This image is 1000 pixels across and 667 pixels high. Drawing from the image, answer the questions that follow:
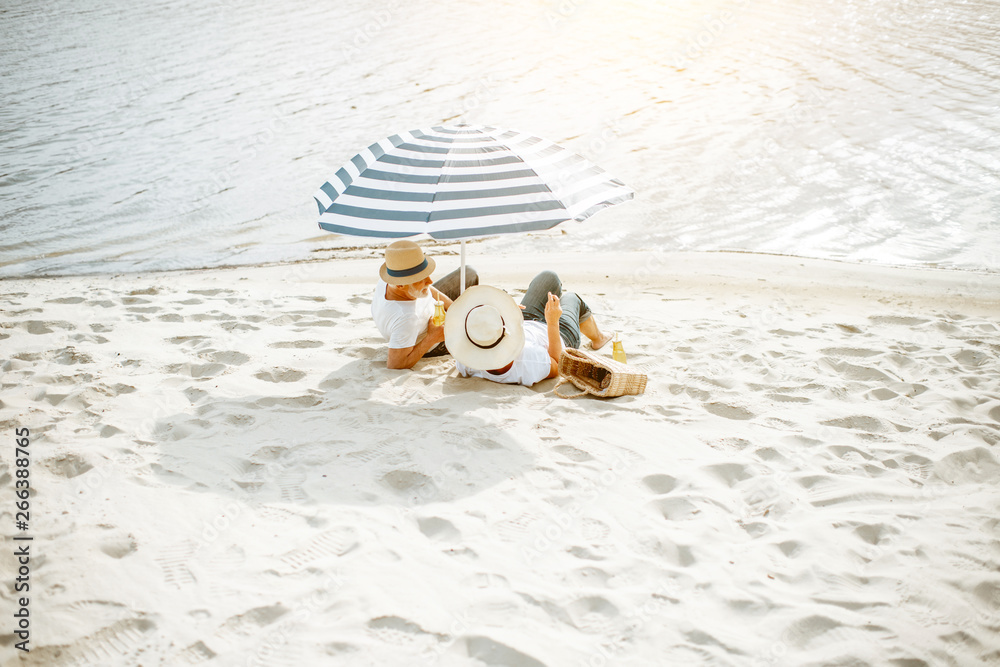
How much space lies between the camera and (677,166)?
9.46 meters

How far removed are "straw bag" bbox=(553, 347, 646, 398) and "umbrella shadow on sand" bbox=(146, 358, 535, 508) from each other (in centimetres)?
37

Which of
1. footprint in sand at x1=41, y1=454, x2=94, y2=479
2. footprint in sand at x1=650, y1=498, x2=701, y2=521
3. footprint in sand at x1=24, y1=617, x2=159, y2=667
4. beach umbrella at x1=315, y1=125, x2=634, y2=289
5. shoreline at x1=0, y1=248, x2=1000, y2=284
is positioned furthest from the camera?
shoreline at x1=0, y1=248, x2=1000, y2=284

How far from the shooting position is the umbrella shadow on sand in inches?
117

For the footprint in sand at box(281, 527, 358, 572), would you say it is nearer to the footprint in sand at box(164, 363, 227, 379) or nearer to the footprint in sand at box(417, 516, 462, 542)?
the footprint in sand at box(417, 516, 462, 542)

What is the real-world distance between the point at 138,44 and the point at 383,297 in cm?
1531

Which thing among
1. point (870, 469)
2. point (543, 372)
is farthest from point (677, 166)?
point (870, 469)

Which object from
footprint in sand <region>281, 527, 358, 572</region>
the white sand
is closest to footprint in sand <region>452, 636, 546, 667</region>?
the white sand

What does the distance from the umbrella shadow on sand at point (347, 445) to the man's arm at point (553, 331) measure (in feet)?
0.99

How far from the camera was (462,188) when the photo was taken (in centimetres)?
351

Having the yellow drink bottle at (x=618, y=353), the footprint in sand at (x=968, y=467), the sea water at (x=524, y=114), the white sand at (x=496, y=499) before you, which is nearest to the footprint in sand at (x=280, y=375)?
the white sand at (x=496, y=499)

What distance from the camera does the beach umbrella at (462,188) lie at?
134 inches

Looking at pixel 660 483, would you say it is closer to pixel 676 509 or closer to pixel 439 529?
pixel 676 509

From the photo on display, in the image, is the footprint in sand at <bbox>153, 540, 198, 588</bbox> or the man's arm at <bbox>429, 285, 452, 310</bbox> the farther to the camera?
the man's arm at <bbox>429, 285, 452, 310</bbox>

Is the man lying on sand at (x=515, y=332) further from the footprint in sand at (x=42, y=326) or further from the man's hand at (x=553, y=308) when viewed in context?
the footprint in sand at (x=42, y=326)
